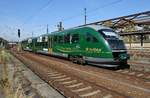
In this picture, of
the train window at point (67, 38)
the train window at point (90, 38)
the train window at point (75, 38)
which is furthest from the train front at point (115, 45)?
the train window at point (67, 38)

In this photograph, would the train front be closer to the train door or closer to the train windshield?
the train windshield

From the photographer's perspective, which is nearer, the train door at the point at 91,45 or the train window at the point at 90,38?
the train door at the point at 91,45

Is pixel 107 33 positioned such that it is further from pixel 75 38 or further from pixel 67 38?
pixel 67 38

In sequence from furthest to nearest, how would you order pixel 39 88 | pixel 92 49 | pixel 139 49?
pixel 139 49 → pixel 92 49 → pixel 39 88

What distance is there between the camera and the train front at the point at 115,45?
613 inches

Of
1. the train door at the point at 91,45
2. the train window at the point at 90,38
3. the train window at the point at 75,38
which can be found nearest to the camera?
the train door at the point at 91,45

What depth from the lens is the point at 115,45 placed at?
1591 centimetres

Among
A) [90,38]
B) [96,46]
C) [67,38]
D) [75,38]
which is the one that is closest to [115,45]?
[96,46]

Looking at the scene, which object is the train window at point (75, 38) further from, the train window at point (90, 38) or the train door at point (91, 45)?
the train window at point (90, 38)

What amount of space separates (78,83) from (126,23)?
21.4 m

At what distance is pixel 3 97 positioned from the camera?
7.77 meters

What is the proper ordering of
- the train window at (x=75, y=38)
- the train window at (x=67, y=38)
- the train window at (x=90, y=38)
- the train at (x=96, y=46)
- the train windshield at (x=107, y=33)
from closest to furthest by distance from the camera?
the train at (x=96, y=46) < the train windshield at (x=107, y=33) < the train window at (x=90, y=38) < the train window at (x=75, y=38) < the train window at (x=67, y=38)

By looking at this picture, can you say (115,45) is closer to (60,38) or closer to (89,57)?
(89,57)

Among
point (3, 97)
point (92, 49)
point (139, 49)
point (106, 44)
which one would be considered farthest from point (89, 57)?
point (139, 49)
